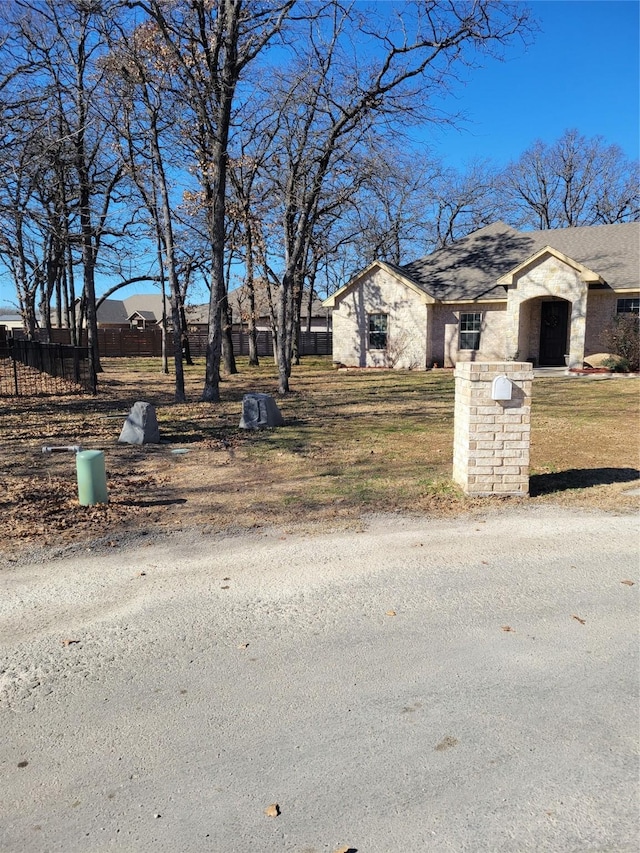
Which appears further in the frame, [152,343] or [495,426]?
[152,343]

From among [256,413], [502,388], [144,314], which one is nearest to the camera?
[502,388]

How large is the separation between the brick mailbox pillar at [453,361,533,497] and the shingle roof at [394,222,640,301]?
61.2 ft

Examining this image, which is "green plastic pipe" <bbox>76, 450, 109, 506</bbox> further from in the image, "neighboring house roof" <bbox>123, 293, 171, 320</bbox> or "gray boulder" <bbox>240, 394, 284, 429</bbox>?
"neighboring house roof" <bbox>123, 293, 171, 320</bbox>

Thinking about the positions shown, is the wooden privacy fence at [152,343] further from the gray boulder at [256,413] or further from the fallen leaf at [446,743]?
the fallen leaf at [446,743]

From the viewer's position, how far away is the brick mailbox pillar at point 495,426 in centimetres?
604

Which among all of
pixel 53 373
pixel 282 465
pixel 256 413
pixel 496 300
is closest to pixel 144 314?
pixel 53 373

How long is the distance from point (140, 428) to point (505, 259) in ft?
68.2

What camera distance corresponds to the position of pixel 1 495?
6422mm

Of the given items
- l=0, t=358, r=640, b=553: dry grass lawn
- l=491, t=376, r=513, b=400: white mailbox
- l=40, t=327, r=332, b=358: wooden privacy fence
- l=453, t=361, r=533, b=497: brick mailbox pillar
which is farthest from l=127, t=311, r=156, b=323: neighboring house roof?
l=491, t=376, r=513, b=400: white mailbox

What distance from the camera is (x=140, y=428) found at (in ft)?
30.8

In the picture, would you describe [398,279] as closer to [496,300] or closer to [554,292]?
[496,300]

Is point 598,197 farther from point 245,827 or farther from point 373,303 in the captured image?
point 245,827

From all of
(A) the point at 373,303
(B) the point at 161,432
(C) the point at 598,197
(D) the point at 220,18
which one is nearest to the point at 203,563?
(B) the point at 161,432

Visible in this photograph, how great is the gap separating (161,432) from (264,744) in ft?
27.4
